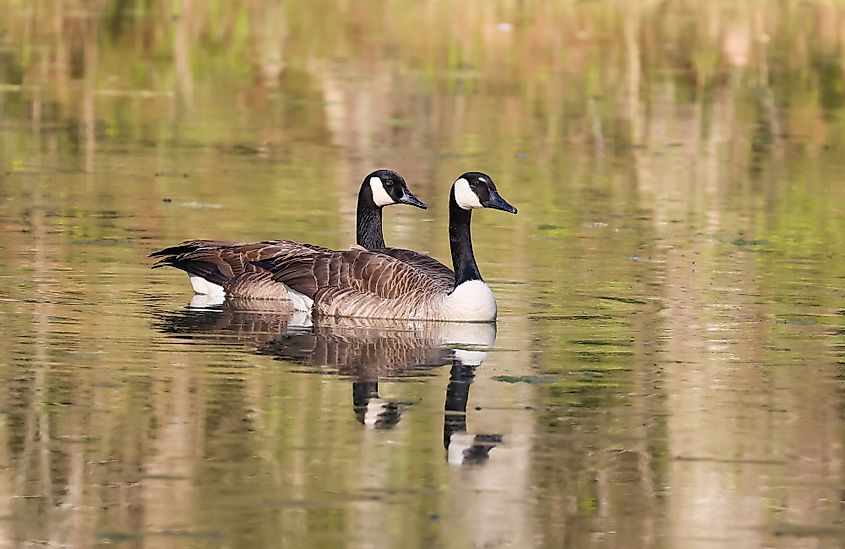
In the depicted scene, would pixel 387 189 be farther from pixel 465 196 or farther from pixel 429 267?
pixel 465 196

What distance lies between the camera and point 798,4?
42.6 m

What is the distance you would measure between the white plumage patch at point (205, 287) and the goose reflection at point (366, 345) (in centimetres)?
17

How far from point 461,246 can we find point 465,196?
0.37 metres

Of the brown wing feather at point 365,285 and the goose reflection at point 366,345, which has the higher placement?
the brown wing feather at point 365,285

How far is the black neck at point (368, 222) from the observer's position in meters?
14.9

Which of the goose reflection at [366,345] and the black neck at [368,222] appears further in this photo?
the black neck at [368,222]

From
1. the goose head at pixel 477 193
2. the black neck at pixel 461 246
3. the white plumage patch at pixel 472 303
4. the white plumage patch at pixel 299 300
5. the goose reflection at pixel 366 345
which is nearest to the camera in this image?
the goose reflection at pixel 366 345

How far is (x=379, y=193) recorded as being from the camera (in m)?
14.8

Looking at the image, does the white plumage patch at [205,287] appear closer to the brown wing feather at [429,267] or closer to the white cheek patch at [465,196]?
the brown wing feather at [429,267]

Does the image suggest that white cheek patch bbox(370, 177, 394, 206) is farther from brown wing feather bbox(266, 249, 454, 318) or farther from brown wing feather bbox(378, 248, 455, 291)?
brown wing feather bbox(266, 249, 454, 318)

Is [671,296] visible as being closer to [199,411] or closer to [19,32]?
[199,411]

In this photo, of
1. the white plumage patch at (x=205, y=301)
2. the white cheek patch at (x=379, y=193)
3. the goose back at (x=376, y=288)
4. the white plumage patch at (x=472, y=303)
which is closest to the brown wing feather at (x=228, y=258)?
the white plumage patch at (x=205, y=301)

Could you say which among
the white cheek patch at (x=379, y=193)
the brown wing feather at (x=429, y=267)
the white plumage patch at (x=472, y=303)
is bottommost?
the white plumage patch at (x=472, y=303)

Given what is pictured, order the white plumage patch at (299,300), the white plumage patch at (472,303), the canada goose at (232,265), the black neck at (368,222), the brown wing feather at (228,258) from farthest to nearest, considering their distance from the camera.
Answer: the black neck at (368,222)
the brown wing feather at (228,258)
the canada goose at (232,265)
the white plumage patch at (299,300)
the white plumage patch at (472,303)
